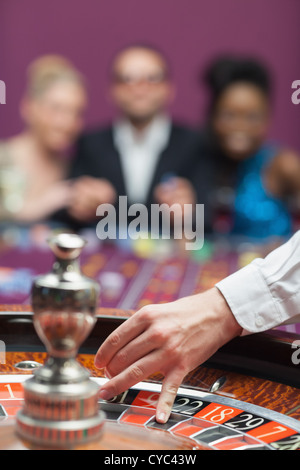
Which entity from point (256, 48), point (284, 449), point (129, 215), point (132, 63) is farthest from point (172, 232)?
point (256, 48)

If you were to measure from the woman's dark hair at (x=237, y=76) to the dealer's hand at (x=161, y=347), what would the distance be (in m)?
3.59

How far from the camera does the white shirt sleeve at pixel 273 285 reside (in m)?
1.07

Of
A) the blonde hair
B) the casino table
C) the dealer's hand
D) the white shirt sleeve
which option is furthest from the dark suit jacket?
the dealer's hand

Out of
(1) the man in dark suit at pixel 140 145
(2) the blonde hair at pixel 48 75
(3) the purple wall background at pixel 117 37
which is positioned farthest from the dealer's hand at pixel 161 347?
(3) the purple wall background at pixel 117 37

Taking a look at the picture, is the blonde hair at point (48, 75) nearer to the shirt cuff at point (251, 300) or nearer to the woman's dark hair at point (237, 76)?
the woman's dark hair at point (237, 76)

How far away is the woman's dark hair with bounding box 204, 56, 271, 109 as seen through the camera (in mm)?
4438

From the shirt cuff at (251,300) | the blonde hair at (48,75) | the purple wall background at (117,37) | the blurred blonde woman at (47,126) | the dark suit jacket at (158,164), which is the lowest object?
the shirt cuff at (251,300)

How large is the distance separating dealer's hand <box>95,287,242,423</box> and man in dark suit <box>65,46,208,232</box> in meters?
3.34

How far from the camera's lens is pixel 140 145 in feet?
15.6

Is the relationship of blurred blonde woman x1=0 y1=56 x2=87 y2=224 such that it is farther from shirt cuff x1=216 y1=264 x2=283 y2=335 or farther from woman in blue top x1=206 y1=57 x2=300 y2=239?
shirt cuff x1=216 y1=264 x2=283 y2=335

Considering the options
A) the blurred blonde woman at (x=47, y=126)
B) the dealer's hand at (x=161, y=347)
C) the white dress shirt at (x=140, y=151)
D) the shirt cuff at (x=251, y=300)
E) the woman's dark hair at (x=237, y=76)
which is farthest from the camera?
the blurred blonde woman at (x=47, y=126)

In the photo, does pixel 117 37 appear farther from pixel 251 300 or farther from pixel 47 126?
pixel 251 300

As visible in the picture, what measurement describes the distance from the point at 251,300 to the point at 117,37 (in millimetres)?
5388
